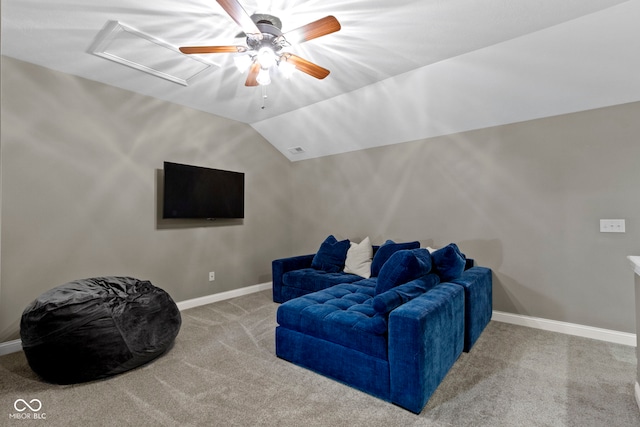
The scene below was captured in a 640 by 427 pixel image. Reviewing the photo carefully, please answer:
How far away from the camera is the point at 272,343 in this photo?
2.85 meters

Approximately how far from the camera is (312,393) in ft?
6.74

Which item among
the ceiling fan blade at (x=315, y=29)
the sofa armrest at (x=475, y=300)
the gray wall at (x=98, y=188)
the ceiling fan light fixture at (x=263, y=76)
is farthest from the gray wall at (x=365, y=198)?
the ceiling fan blade at (x=315, y=29)

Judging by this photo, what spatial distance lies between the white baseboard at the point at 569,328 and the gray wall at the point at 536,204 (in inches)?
2.1

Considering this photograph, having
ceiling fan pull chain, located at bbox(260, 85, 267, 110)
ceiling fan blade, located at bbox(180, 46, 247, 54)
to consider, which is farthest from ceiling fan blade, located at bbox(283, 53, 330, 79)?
ceiling fan pull chain, located at bbox(260, 85, 267, 110)

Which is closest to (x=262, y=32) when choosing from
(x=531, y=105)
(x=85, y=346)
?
(x=85, y=346)

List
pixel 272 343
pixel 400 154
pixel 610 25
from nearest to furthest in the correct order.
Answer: pixel 610 25
pixel 272 343
pixel 400 154

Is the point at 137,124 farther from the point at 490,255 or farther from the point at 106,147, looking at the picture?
the point at 490,255

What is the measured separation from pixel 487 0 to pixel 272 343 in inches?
127

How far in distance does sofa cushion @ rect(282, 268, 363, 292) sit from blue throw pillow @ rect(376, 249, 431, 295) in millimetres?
1386

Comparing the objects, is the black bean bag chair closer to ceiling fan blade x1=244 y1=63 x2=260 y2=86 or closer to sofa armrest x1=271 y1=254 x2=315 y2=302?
sofa armrest x1=271 y1=254 x2=315 y2=302

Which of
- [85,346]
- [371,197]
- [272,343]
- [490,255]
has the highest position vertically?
[371,197]

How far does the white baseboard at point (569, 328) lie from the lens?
2.79 metres

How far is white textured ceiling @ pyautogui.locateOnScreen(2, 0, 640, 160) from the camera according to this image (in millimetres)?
2137

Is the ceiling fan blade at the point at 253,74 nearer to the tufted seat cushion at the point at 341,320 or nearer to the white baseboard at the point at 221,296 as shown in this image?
the tufted seat cushion at the point at 341,320
